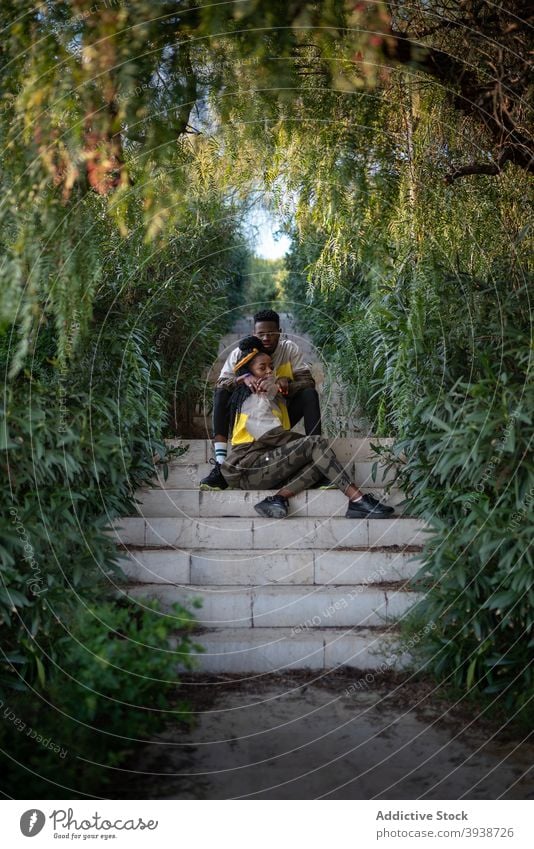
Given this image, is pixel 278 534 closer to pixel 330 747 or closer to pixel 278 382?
pixel 278 382

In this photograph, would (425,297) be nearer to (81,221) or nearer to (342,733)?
(81,221)

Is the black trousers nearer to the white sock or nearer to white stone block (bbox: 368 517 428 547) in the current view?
the white sock

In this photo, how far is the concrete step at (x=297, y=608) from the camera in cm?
356

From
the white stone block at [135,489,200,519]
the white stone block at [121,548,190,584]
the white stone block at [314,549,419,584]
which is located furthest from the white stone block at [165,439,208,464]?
the white stone block at [314,549,419,584]

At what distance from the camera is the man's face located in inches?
196

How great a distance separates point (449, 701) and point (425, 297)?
5.32ft

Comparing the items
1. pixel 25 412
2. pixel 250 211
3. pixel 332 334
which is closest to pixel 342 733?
pixel 25 412

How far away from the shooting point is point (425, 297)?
3.50 m

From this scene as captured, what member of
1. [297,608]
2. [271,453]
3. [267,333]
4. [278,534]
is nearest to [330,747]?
[297,608]

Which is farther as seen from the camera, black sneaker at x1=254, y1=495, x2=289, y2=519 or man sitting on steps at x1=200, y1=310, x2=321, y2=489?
man sitting on steps at x1=200, y1=310, x2=321, y2=489

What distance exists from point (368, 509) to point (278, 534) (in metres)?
0.47

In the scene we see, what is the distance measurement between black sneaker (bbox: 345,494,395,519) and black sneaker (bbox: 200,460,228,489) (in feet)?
2.86

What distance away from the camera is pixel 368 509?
164 inches

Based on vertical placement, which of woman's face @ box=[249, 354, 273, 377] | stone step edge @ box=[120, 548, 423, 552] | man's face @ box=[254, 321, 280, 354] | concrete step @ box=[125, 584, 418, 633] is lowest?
concrete step @ box=[125, 584, 418, 633]
